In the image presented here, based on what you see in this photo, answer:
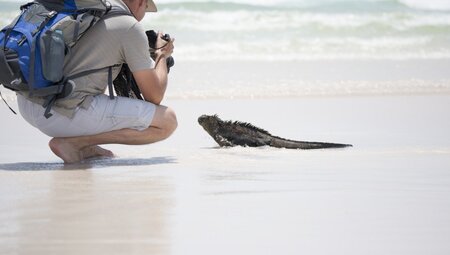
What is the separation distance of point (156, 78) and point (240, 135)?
1.21 m

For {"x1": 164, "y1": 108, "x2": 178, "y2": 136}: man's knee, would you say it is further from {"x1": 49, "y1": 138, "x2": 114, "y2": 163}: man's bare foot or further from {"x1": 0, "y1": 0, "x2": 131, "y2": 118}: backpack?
{"x1": 0, "y1": 0, "x2": 131, "y2": 118}: backpack

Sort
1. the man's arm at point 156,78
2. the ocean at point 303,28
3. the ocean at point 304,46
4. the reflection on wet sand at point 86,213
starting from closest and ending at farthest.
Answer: the reflection on wet sand at point 86,213 < the man's arm at point 156,78 < the ocean at point 304,46 < the ocean at point 303,28

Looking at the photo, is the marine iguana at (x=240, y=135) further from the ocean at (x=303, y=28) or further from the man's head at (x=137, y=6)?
the ocean at (x=303, y=28)

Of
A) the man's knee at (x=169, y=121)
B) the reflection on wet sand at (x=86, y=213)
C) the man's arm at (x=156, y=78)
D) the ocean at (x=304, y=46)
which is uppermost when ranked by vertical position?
the ocean at (x=304, y=46)

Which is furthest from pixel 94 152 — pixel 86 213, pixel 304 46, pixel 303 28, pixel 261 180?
pixel 303 28

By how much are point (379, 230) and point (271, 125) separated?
4.28 m

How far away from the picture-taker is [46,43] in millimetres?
4879

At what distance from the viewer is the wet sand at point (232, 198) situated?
345cm

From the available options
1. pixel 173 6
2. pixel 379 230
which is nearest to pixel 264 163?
pixel 379 230

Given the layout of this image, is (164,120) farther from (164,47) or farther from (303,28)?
(303,28)

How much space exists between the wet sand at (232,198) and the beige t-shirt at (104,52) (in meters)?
0.46

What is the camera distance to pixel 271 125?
25.9ft

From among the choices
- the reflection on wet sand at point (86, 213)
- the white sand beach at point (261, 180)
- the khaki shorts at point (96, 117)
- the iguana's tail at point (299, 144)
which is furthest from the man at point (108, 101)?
the iguana's tail at point (299, 144)

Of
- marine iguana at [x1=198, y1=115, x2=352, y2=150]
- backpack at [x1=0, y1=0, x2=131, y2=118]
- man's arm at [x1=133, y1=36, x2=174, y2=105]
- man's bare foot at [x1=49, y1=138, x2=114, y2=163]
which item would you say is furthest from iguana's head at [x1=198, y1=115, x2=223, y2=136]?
backpack at [x1=0, y1=0, x2=131, y2=118]
